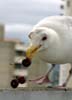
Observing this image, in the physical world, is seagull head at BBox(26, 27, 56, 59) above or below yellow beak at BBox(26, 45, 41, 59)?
above

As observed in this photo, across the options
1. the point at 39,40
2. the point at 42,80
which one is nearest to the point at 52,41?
the point at 39,40

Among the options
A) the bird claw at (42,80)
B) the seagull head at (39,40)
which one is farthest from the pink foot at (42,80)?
the seagull head at (39,40)

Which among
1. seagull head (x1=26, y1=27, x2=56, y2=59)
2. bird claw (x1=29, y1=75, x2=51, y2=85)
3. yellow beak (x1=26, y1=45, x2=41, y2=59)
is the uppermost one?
seagull head (x1=26, y1=27, x2=56, y2=59)

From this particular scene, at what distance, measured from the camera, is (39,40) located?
2.76m

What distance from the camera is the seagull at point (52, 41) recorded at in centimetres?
275

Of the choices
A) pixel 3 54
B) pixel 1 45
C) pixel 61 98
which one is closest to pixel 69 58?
pixel 61 98

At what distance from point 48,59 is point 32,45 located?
21 cm

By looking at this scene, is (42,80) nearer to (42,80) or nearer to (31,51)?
(42,80)

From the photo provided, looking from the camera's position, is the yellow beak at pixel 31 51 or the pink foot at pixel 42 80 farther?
the pink foot at pixel 42 80

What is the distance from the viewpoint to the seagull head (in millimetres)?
2713

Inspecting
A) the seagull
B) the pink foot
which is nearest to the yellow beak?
the seagull

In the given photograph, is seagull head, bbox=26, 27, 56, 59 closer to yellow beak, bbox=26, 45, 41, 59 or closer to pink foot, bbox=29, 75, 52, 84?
yellow beak, bbox=26, 45, 41, 59

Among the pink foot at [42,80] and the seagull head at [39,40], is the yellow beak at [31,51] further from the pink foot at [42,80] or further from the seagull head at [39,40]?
the pink foot at [42,80]

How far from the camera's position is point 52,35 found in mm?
2814
